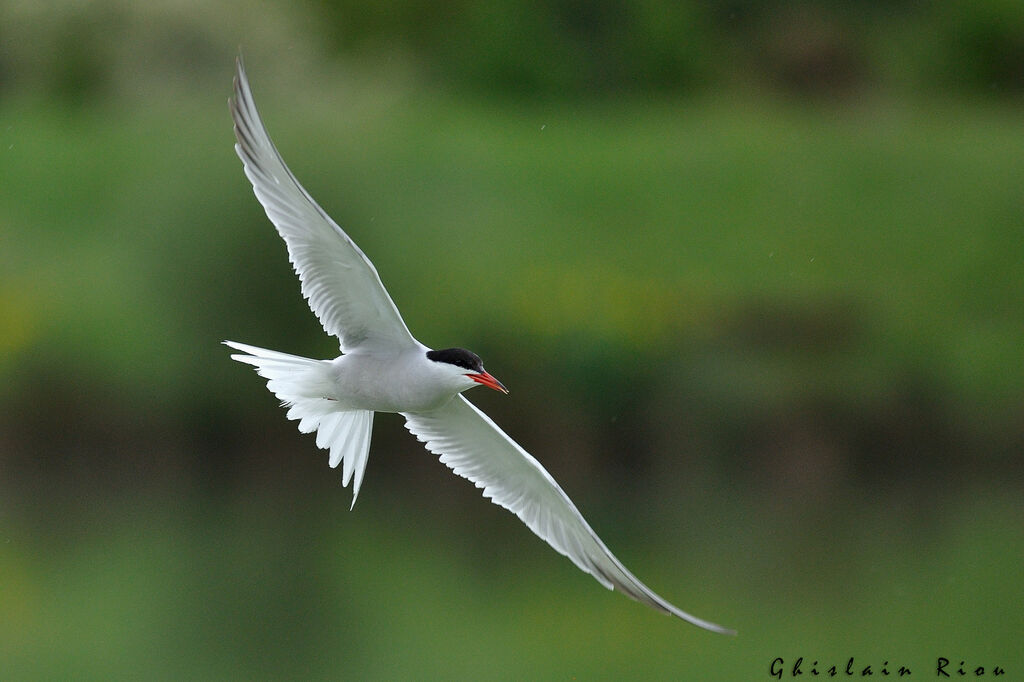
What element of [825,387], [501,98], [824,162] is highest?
[501,98]

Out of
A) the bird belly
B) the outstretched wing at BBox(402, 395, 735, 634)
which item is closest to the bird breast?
the bird belly

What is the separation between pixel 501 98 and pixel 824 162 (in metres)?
9.77

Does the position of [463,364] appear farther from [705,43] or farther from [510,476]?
[705,43]

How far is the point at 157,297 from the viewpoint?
61.2 ft

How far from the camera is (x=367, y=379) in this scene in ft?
26.1

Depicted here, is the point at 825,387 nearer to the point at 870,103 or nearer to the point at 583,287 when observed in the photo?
the point at 583,287

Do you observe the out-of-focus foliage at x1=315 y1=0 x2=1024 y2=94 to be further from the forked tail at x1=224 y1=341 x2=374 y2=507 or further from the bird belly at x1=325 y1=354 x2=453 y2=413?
the bird belly at x1=325 y1=354 x2=453 y2=413

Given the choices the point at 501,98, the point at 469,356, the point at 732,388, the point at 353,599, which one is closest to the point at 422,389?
the point at 469,356

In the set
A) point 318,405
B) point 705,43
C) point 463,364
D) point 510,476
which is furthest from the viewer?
point 705,43

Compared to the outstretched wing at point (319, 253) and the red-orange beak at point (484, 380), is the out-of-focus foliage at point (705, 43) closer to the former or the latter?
the outstretched wing at point (319, 253)

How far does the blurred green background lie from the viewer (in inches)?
538

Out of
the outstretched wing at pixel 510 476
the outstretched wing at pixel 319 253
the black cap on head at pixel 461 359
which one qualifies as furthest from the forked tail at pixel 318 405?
the black cap on head at pixel 461 359

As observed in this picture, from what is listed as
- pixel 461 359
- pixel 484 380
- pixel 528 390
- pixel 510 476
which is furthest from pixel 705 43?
pixel 484 380

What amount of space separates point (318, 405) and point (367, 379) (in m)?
0.44
